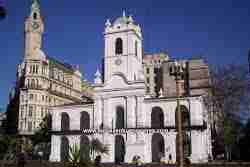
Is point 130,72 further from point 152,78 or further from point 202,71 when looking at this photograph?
point 152,78

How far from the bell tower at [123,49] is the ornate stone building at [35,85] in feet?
63.0

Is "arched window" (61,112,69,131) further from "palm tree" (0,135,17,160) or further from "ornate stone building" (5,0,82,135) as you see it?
"ornate stone building" (5,0,82,135)

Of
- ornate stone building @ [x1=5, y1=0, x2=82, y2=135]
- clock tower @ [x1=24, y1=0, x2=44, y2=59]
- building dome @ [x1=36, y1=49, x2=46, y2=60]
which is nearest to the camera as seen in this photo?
ornate stone building @ [x1=5, y1=0, x2=82, y2=135]

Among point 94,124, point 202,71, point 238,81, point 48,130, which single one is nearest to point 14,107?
point 48,130

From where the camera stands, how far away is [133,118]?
59.8 meters

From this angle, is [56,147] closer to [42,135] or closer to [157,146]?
[42,135]

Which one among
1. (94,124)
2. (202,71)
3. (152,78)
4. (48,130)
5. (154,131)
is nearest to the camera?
(154,131)

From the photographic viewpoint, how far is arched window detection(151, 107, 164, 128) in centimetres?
6082

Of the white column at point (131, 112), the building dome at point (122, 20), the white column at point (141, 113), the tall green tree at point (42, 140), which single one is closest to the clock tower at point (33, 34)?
the tall green tree at point (42, 140)

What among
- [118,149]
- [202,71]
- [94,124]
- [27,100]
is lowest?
[118,149]

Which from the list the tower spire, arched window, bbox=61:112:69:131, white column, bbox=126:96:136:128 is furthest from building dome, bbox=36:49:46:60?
white column, bbox=126:96:136:128

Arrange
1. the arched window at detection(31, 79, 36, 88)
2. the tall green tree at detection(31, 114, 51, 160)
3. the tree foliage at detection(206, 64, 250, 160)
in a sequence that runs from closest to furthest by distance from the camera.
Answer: the tree foliage at detection(206, 64, 250, 160) → the tall green tree at detection(31, 114, 51, 160) → the arched window at detection(31, 79, 36, 88)

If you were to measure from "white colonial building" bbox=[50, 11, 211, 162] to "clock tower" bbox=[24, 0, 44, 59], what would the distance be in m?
19.8

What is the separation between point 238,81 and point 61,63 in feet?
168
